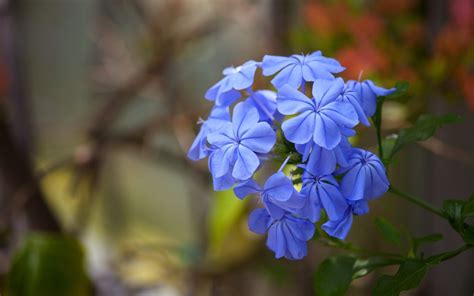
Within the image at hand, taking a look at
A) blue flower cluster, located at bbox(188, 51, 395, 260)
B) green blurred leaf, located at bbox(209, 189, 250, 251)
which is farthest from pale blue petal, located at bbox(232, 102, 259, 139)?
green blurred leaf, located at bbox(209, 189, 250, 251)

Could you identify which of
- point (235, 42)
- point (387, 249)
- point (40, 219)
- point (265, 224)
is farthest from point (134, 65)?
point (265, 224)

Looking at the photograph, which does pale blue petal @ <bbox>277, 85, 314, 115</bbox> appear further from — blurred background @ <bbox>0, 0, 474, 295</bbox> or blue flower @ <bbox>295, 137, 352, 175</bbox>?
blurred background @ <bbox>0, 0, 474, 295</bbox>

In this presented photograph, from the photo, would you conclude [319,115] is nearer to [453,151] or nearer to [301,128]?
[301,128]

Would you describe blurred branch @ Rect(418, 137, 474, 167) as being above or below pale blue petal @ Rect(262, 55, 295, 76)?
below

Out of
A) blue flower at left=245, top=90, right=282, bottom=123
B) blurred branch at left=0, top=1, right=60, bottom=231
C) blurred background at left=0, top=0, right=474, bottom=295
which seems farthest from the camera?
blurred branch at left=0, top=1, right=60, bottom=231

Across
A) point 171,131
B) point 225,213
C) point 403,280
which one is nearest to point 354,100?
point 403,280

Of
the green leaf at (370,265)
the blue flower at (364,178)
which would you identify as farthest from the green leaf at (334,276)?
the blue flower at (364,178)
